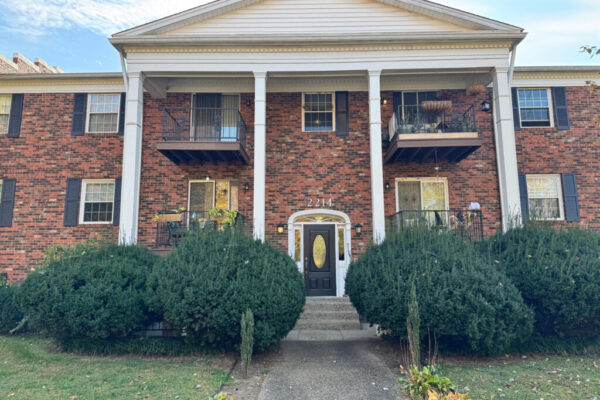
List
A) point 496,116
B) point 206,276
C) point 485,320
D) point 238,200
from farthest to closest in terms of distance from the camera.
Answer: point 238,200 → point 496,116 → point 206,276 → point 485,320

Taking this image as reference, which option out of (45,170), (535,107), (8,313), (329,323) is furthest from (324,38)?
(8,313)

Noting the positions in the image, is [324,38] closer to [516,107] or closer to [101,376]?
[516,107]

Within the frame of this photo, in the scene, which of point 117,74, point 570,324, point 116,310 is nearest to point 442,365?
point 570,324

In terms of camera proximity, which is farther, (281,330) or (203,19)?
(203,19)

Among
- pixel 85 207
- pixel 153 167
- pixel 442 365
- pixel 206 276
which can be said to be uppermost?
pixel 153 167

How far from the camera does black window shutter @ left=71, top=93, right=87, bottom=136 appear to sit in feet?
40.1

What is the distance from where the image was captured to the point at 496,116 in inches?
429

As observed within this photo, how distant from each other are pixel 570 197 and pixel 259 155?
9.08 metres

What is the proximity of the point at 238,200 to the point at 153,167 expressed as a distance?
2789 millimetres

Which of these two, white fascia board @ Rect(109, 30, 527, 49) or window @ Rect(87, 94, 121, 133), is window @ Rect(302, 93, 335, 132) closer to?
white fascia board @ Rect(109, 30, 527, 49)

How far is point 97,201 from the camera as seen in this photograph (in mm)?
12039

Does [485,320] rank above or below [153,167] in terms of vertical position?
below

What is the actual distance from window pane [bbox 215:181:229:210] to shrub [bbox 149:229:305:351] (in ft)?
15.1

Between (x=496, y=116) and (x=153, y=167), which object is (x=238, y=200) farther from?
(x=496, y=116)
